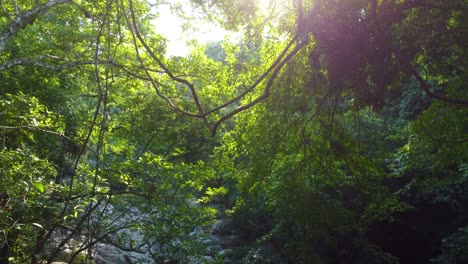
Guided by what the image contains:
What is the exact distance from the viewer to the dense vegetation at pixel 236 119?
3.38 m

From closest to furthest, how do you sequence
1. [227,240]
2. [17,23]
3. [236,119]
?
A: [17,23], [236,119], [227,240]

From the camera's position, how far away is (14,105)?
421 centimetres

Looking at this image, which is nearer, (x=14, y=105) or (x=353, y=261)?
(x=14, y=105)

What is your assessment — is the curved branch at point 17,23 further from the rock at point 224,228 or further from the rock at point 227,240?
the rock at point 224,228

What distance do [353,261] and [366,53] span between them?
7673mm

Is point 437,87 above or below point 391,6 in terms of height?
above

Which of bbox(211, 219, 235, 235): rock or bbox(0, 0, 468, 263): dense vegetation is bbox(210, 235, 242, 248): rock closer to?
bbox(211, 219, 235, 235): rock

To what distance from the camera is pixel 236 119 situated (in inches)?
229

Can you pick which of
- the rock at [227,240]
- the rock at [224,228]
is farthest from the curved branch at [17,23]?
the rock at [224,228]

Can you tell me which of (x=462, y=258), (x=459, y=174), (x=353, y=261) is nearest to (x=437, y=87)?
(x=459, y=174)

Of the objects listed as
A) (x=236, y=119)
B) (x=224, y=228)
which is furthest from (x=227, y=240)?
(x=236, y=119)

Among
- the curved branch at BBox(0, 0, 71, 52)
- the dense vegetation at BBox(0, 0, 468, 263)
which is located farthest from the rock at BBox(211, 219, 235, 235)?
the curved branch at BBox(0, 0, 71, 52)

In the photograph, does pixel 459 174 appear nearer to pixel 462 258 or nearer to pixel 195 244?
pixel 462 258

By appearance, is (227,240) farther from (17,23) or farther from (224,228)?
(17,23)
